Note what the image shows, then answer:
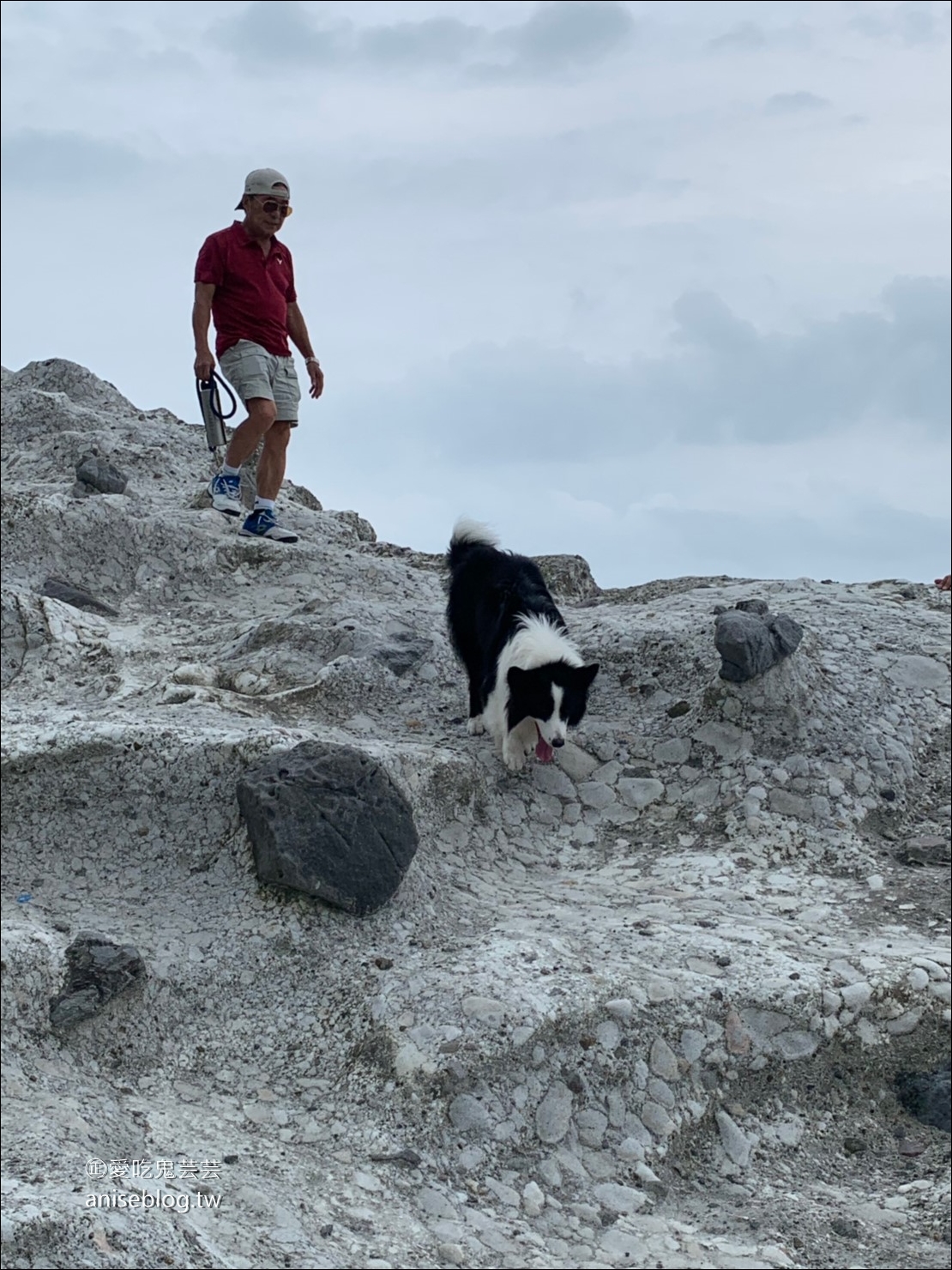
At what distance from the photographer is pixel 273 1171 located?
5133 millimetres

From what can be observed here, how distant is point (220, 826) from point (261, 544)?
4.19m

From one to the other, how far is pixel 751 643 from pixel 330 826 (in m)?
3.07

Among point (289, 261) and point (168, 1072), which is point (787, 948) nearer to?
point (168, 1072)

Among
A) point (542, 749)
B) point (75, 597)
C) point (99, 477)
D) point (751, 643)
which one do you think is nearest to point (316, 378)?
point (99, 477)

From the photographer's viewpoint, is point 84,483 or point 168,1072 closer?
point 168,1072

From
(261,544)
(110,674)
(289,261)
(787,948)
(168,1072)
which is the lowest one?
(168,1072)

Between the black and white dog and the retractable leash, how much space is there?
2.63 metres

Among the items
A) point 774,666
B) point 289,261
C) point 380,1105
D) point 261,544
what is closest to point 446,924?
point 380,1105

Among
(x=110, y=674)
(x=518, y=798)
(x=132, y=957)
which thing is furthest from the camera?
(x=110, y=674)

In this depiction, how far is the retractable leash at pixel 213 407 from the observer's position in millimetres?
10125

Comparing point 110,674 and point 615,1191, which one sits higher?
point 110,674

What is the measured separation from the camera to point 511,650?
7.61 metres

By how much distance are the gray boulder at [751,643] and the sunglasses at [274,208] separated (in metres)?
4.69

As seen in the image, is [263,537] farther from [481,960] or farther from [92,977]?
[481,960]
